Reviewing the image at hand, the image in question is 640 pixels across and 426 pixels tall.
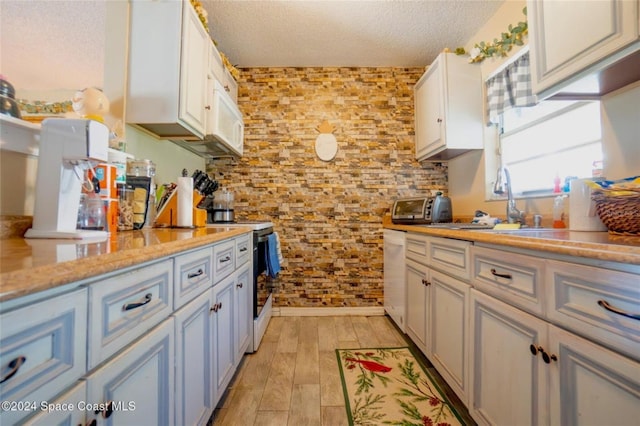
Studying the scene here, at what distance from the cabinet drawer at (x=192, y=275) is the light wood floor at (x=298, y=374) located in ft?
2.40

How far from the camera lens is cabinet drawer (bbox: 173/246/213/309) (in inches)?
35.1

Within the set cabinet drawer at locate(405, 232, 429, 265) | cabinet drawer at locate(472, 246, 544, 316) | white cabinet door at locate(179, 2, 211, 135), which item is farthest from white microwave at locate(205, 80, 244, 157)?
cabinet drawer at locate(472, 246, 544, 316)

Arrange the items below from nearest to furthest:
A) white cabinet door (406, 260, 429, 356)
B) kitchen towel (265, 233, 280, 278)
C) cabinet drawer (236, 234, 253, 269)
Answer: cabinet drawer (236, 234, 253, 269), white cabinet door (406, 260, 429, 356), kitchen towel (265, 233, 280, 278)

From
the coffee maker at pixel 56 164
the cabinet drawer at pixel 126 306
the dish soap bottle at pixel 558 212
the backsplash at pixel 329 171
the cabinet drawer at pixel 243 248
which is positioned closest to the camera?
the cabinet drawer at pixel 126 306

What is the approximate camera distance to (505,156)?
83.8 inches

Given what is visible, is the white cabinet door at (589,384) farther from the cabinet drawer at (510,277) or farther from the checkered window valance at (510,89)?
the checkered window valance at (510,89)

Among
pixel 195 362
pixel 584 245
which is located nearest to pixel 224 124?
pixel 195 362

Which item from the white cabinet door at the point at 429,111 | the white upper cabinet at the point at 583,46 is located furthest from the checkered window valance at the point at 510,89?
the white upper cabinet at the point at 583,46

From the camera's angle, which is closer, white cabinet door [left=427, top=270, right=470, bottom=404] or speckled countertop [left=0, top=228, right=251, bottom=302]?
speckled countertop [left=0, top=228, right=251, bottom=302]

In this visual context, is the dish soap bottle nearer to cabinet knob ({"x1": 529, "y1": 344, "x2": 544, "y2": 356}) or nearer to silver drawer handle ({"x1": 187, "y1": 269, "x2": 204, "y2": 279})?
cabinet knob ({"x1": 529, "y1": 344, "x2": 544, "y2": 356})

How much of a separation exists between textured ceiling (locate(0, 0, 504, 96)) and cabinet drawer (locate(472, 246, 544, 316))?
1939 mm

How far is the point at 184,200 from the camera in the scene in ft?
5.16

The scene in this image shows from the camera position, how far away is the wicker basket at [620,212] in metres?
0.91

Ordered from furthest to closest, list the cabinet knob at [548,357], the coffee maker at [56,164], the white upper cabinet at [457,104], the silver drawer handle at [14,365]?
the white upper cabinet at [457,104], the coffee maker at [56,164], the cabinet knob at [548,357], the silver drawer handle at [14,365]
